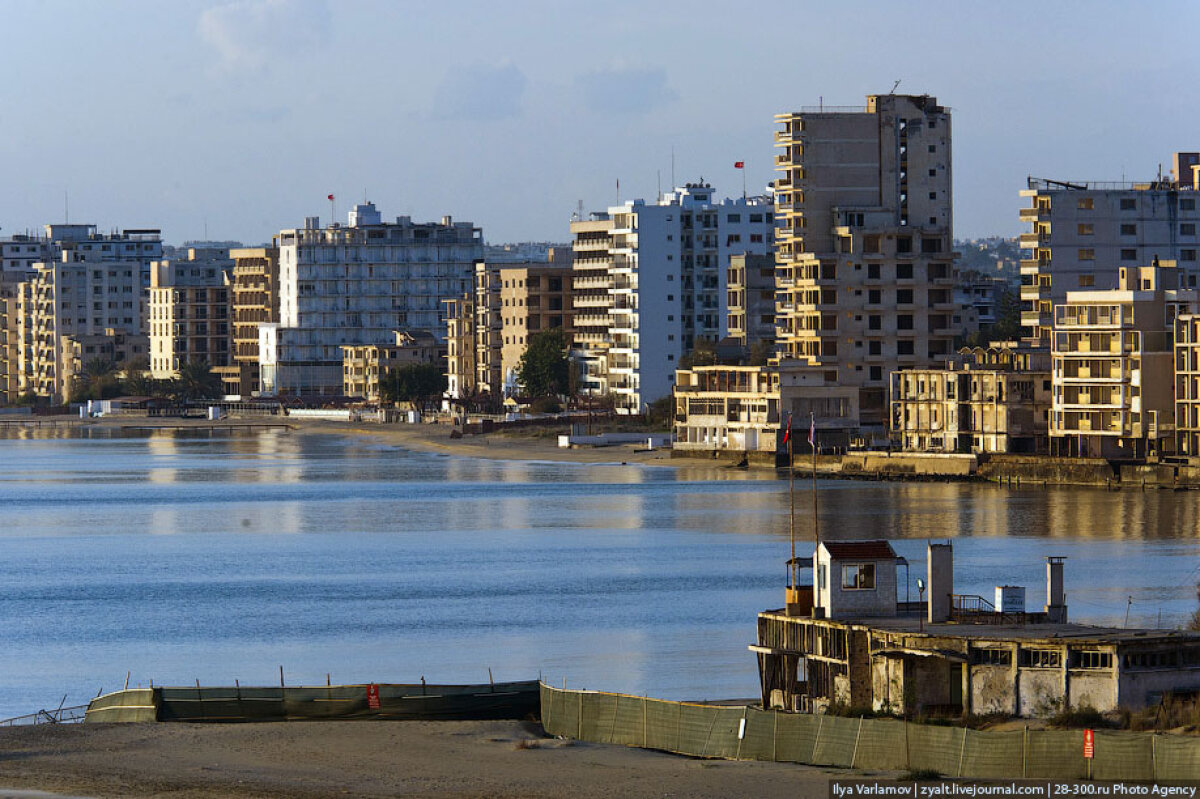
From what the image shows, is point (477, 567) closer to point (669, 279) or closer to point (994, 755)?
point (994, 755)

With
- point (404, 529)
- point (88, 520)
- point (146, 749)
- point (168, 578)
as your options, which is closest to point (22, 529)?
point (88, 520)

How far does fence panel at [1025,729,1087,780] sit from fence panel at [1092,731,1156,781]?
238mm

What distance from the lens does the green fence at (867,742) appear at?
30219 mm

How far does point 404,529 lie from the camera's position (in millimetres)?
95312

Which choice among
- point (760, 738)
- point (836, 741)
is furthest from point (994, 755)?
point (760, 738)

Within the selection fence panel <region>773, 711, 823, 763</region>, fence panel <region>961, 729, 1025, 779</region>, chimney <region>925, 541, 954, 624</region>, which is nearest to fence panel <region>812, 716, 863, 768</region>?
fence panel <region>773, 711, 823, 763</region>

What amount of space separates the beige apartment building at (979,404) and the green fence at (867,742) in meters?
79.5

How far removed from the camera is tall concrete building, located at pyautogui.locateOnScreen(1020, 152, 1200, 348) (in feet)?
436

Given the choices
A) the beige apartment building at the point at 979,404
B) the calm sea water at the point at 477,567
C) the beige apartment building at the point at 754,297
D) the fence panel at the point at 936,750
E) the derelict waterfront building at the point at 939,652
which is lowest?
the calm sea water at the point at 477,567

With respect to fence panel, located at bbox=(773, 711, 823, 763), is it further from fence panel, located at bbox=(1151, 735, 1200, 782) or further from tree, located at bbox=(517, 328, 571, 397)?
tree, located at bbox=(517, 328, 571, 397)

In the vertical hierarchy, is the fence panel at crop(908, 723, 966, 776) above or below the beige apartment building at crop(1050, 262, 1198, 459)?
below

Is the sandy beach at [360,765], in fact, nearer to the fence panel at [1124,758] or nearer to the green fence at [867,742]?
the green fence at [867,742]

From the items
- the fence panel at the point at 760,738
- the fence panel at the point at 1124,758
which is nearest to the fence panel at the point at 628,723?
the fence panel at the point at 760,738

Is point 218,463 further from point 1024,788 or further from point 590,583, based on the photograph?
point 1024,788
